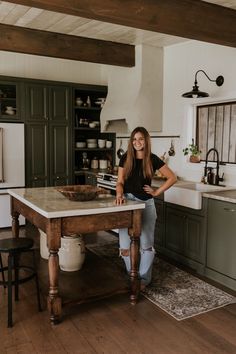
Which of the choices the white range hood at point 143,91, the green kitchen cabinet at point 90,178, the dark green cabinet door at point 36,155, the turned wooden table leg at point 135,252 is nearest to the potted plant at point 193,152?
the white range hood at point 143,91

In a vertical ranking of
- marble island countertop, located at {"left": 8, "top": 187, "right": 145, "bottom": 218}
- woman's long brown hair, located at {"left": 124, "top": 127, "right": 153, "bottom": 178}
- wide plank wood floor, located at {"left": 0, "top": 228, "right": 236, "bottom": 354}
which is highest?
woman's long brown hair, located at {"left": 124, "top": 127, "right": 153, "bottom": 178}

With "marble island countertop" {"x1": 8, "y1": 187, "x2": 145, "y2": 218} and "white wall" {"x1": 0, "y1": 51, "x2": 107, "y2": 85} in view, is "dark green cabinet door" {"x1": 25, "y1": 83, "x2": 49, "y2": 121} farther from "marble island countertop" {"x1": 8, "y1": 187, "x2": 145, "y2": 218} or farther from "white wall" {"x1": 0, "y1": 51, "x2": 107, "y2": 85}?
"marble island countertop" {"x1": 8, "y1": 187, "x2": 145, "y2": 218}

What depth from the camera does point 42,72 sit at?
6184 mm

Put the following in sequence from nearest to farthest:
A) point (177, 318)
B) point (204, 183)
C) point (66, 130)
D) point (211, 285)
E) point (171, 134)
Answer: point (177, 318) < point (211, 285) < point (204, 183) < point (171, 134) < point (66, 130)

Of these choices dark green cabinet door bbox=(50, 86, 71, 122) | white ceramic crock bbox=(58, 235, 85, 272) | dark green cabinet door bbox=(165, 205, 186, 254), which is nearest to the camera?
white ceramic crock bbox=(58, 235, 85, 272)

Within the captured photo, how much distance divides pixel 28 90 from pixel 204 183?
3055 millimetres

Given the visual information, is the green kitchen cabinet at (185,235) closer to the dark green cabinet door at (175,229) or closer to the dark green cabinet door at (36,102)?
the dark green cabinet door at (175,229)

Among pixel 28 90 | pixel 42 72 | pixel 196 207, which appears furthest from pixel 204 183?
pixel 42 72

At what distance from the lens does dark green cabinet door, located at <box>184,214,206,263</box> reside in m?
3.76

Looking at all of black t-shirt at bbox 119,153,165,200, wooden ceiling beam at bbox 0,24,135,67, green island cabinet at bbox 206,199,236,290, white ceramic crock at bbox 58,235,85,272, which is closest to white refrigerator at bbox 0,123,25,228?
wooden ceiling beam at bbox 0,24,135,67

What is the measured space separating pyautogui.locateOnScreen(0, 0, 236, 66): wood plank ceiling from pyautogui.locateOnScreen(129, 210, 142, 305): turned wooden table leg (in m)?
1.61

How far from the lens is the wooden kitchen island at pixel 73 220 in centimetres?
267

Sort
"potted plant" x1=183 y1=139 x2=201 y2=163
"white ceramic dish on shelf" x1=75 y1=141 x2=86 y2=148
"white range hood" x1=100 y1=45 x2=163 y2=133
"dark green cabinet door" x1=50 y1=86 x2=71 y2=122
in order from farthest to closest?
"white ceramic dish on shelf" x1=75 y1=141 x2=86 y2=148
"dark green cabinet door" x1=50 y1=86 x2=71 y2=122
"white range hood" x1=100 y1=45 x2=163 y2=133
"potted plant" x1=183 y1=139 x2=201 y2=163

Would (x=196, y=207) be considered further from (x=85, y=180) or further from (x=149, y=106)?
(x=85, y=180)
